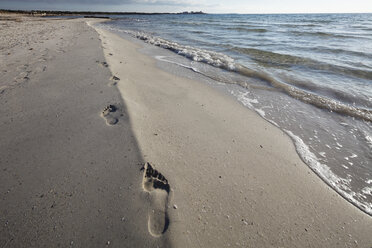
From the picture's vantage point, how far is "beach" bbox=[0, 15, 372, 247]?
1.42 m

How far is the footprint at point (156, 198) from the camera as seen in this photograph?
56.3 inches

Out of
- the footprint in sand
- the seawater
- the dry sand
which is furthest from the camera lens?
the footprint in sand

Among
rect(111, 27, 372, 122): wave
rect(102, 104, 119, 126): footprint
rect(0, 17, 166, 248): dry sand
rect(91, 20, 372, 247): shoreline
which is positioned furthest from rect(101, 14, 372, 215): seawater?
rect(102, 104, 119, 126): footprint

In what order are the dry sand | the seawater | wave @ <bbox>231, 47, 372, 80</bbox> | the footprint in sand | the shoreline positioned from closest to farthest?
the dry sand → the shoreline → the seawater → the footprint in sand → wave @ <bbox>231, 47, 372, 80</bbox>

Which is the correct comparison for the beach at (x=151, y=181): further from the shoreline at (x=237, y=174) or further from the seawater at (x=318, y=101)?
the seawater at (x=318, y=101)

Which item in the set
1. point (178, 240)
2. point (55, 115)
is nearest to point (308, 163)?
point (178, 240)

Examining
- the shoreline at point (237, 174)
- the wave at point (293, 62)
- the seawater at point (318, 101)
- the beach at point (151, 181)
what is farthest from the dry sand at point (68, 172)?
the wave at point (293, 62)

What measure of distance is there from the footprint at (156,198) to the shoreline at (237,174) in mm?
72

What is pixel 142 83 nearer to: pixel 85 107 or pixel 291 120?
pixel 85 107

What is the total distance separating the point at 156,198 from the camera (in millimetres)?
1638

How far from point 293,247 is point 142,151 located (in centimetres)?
162

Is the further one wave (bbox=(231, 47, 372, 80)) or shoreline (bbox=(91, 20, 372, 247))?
wave (bbox=(231, 47, 372, 80))

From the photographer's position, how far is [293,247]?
146cm

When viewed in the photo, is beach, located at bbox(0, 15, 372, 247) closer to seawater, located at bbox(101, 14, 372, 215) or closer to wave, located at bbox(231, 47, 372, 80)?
seawater, located at bbox(101, 14, 372, 215)
